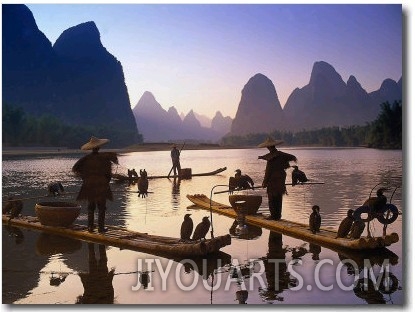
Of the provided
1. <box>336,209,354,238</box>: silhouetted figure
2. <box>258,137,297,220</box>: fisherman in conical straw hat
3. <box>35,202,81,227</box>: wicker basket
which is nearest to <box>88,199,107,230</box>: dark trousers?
<box>35,202,81,227</box>: wicker basket

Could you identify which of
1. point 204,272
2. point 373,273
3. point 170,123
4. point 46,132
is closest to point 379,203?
point 373,273

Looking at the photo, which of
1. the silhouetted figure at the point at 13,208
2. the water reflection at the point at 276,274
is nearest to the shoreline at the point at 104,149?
the silhouetted figure at the point at 13,208

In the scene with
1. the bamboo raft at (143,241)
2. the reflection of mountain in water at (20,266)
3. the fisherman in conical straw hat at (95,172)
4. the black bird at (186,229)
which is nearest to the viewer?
the reflection of mountain in water at (20,266)

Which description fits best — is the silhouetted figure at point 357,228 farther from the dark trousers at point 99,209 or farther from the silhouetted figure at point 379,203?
the dark trousers at point 99,209

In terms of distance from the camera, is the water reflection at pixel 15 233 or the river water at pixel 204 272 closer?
the river water at pixel 204 272

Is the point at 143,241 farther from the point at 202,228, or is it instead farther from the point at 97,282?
the point at 97,282

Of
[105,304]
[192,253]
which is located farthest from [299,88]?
[105,304]

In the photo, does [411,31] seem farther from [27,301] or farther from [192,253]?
[27,301]

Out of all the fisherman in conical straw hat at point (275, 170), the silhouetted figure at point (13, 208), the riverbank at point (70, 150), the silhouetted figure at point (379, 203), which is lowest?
the silhouetted figure at point (13, 208)
